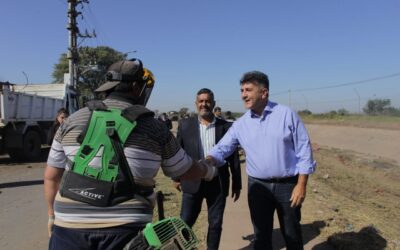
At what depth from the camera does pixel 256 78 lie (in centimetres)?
422

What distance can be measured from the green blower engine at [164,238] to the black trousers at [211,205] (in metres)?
2.51

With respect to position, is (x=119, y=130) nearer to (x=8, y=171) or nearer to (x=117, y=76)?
(x=117, y=76)

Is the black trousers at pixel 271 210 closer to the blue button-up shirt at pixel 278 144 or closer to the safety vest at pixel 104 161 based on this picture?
the blue button-up shirt at pixel 278 144

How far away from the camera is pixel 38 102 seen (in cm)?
1714

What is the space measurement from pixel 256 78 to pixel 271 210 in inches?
49.1

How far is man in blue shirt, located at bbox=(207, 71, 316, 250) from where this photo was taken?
162 inches

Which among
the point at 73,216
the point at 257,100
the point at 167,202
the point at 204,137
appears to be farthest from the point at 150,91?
the point at 167,202

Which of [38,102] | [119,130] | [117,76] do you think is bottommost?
[38,102]

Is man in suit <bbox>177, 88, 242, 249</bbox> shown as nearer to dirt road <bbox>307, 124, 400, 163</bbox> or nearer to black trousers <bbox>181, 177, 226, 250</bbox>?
black trousers <bbox>181, 177, 226, 250</bbox>

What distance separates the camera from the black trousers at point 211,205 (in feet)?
16.3

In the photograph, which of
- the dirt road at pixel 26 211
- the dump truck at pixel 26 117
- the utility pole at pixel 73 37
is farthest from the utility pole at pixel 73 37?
the dirt road at pixel 26 211

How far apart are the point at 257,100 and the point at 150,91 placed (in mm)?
1584

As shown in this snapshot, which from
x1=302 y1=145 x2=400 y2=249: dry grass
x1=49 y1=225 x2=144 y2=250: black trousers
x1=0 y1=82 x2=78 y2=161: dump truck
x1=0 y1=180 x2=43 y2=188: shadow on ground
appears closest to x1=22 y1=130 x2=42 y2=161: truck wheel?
x1=0 y1=82 x2=78 y2=161: dump truck

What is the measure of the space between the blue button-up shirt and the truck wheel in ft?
41.7
